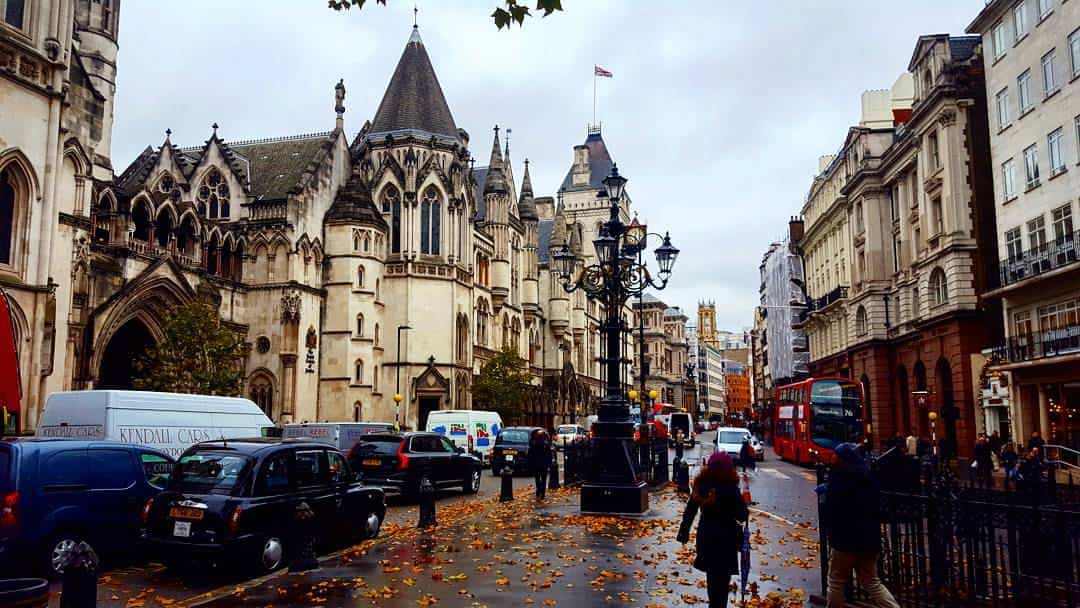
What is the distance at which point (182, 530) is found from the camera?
986 centimetres

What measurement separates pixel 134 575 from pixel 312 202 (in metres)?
34.6

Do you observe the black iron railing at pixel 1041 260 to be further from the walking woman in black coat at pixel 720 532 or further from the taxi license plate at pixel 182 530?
the taxi license plate at pixel 182 530

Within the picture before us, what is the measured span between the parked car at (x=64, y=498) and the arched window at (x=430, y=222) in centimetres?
3670

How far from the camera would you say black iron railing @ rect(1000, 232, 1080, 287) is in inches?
1066

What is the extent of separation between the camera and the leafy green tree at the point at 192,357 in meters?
31.1

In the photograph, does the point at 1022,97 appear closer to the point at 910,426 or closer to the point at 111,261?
the point at 910,426

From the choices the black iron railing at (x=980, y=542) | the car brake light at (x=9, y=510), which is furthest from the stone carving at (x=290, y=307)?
the black iron railing at (x=980, y=542)

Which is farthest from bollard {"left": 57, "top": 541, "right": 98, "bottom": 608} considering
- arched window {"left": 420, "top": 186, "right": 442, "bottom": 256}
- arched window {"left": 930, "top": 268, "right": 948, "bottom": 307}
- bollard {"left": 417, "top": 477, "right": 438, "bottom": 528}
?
arched window {"left": 420, "top": 186, "right": 442, "bottom": 256}

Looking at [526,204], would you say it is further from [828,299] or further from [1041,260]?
[1041,260]

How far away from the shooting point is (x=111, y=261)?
32.1 metres

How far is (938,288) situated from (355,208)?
30.5 m

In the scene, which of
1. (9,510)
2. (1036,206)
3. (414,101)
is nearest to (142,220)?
(414,101)

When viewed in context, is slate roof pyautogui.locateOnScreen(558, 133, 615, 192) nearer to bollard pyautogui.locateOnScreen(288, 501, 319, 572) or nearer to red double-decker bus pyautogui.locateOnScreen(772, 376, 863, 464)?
red double-decker bus pyautogui.locateOnScreen(772, 376, 863, 464)

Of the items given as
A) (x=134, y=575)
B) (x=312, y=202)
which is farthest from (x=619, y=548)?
(x=312, y=202)
